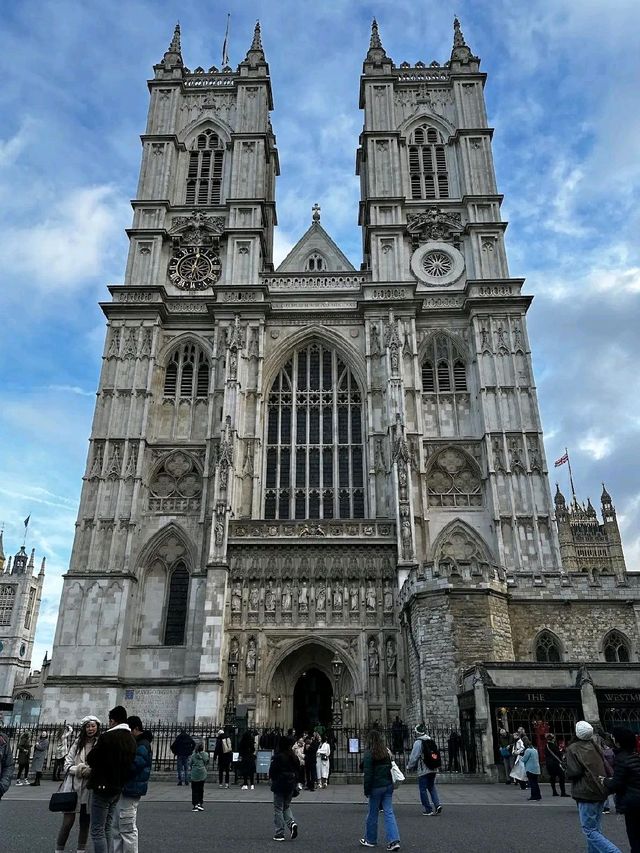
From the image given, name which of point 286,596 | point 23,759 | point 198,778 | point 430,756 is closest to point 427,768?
point 430,756

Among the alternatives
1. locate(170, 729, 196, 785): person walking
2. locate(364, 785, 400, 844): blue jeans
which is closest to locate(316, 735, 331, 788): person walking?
locate(170, 729, 196, 785): person walking

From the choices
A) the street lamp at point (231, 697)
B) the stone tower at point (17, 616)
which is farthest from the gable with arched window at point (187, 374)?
the stone tower at point (17, 616)

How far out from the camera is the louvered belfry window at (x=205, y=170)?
38094 mm

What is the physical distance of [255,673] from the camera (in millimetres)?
25328

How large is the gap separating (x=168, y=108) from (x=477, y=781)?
1471 inches

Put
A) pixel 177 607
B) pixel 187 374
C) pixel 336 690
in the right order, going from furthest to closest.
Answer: pixel 187 374
pixel 177 607
pixel 336 690

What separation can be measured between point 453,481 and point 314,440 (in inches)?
255

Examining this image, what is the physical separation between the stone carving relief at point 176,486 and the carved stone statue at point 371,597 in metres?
8.32

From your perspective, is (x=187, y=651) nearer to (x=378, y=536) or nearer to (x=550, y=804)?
(x=378, y=536)

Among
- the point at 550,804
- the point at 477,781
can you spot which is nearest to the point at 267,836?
the point at 550,804

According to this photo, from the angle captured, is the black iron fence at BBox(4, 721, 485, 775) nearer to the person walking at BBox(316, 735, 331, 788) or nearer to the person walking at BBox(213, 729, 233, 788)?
the person walking at BBox(213, 729, 233, 788)

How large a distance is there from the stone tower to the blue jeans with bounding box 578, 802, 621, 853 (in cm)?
7959

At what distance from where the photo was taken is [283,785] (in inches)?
350

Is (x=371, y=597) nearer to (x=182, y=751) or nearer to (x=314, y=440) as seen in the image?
(x=314, y=440)
